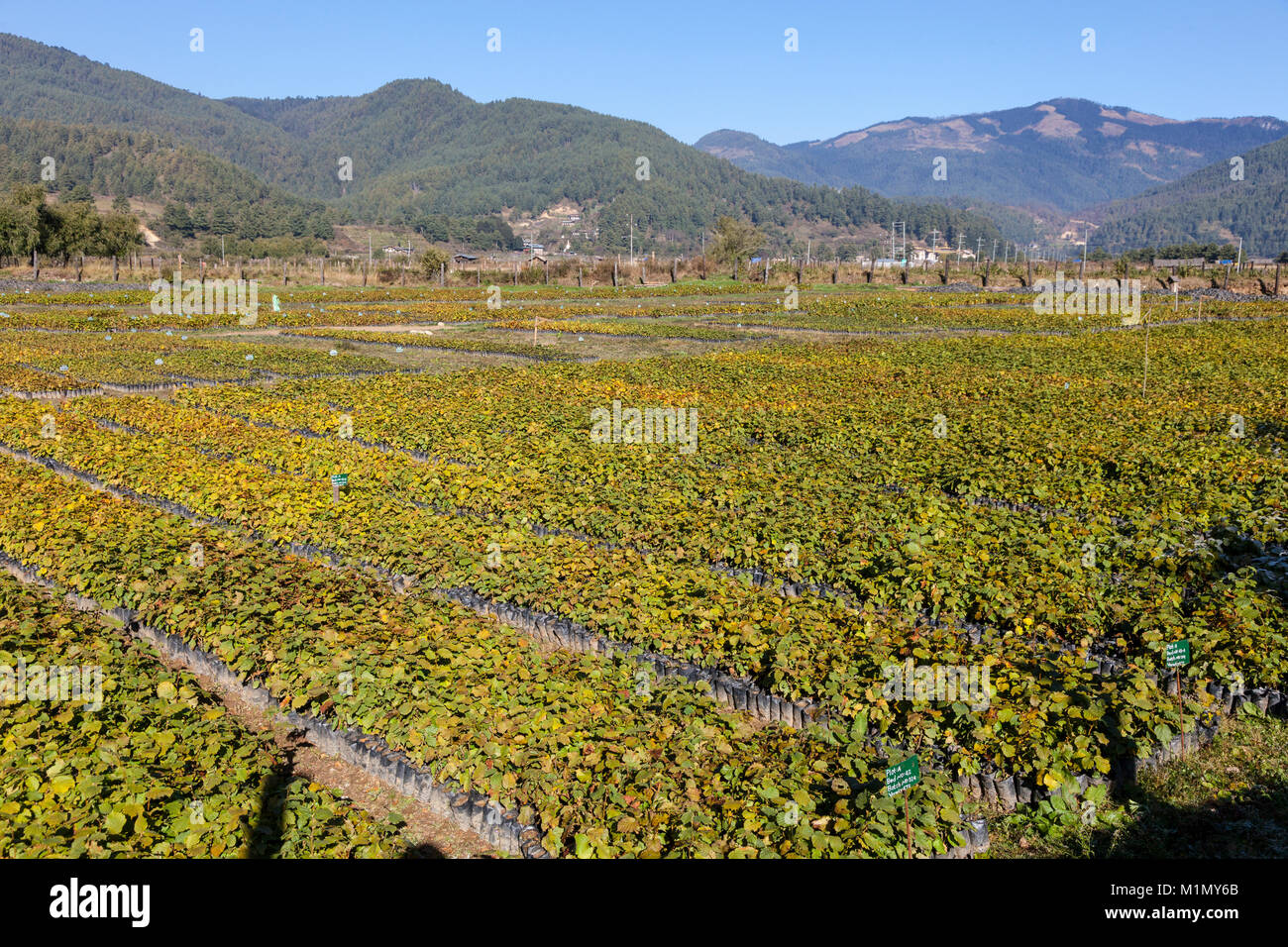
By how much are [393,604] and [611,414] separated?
1038cm

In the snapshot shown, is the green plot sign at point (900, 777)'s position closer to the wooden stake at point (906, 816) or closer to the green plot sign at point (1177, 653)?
the wooden stake at point (906, 816)

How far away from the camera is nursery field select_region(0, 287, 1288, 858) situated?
6.16m

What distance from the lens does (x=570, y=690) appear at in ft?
24.3
